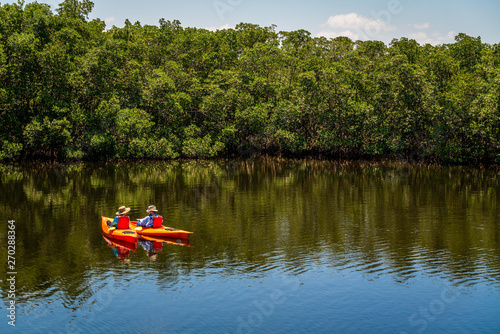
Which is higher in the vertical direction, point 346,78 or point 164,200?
point 346,78

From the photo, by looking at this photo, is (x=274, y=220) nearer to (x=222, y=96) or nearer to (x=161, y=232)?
(x=161, y=232)

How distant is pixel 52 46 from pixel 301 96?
25919 mm

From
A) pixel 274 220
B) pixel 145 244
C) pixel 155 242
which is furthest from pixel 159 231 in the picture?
pixel 274 220

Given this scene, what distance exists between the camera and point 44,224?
74.7 ft

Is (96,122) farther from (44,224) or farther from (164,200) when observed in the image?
(44,224)

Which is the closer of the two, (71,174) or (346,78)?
(71,174)

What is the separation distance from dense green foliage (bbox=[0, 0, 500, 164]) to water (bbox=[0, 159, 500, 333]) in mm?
17266

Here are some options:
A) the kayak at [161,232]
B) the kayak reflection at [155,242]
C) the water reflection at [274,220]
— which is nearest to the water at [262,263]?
the water reflection at [274,220]

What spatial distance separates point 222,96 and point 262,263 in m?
42.2

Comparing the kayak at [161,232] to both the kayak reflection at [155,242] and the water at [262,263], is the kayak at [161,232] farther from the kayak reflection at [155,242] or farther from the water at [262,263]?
the water at [262,263]

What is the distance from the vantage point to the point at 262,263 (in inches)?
665

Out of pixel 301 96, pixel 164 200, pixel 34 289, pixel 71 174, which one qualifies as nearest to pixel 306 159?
pixel 301 96

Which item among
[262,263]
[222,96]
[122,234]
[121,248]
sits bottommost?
[262,263]

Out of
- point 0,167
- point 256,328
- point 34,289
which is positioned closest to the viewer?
point 256,328
